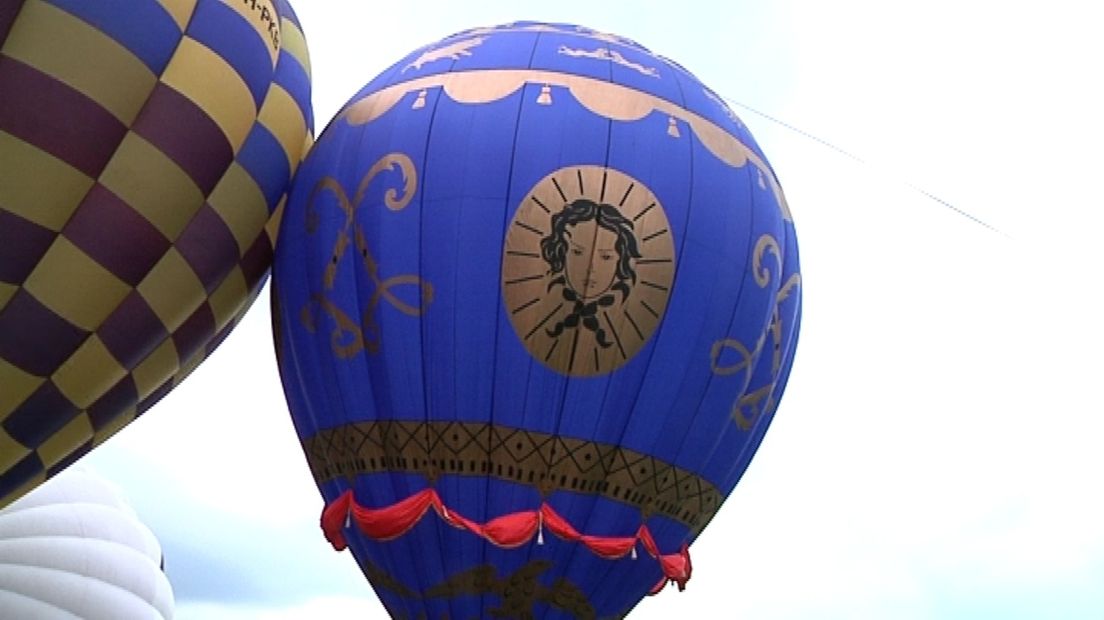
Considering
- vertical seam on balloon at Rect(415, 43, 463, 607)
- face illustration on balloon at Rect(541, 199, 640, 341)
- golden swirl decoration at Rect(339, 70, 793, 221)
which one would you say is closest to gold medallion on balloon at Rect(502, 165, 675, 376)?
face illustration on balloon at Rect(541, 199, 640, 341)

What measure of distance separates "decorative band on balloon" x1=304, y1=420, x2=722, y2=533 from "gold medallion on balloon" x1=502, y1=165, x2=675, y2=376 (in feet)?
1.19

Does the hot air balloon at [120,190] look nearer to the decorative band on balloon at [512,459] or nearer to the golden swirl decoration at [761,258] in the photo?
the decorative band on balloon at [512,459]

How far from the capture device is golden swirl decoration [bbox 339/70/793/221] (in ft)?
22.5

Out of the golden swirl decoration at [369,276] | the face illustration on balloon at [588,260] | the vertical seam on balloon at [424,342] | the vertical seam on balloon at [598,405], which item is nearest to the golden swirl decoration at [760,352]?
the vertical seam on balloon at [598,405]

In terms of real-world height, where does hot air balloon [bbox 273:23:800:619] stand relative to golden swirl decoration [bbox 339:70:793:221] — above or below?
below

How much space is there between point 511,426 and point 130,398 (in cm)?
210

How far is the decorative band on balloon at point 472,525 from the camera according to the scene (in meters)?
6.39

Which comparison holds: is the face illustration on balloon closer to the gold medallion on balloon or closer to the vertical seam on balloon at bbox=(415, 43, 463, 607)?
the gold medallion on balloon

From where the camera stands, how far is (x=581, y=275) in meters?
6.47

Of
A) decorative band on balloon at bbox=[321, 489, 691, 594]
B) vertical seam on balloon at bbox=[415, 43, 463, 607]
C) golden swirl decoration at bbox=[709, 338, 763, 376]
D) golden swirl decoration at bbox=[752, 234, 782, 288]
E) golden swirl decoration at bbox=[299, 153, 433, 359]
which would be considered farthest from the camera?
golden swirl decoration at bbox=[752, 234, 782, 288]

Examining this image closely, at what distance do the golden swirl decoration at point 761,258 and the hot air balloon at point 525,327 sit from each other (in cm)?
2

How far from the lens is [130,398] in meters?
7.35

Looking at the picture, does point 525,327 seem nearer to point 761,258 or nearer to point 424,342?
point 424,342

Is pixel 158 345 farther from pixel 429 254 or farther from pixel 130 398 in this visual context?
pixel 429 254
